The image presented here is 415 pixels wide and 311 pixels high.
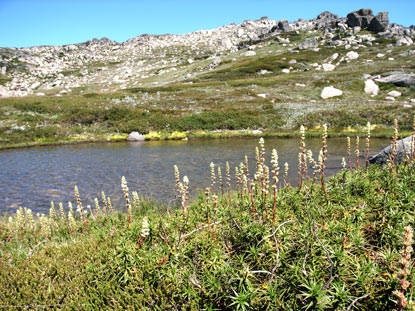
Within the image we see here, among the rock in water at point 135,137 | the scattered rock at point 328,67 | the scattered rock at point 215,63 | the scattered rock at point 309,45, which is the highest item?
the scattered rock at point 309,45

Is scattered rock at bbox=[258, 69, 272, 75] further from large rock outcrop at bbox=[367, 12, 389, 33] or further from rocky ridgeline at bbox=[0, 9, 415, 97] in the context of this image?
large rock outcrop at bbox=[367, 12, 389, 33]

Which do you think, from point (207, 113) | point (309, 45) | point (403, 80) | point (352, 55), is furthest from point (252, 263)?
point (309, 45)

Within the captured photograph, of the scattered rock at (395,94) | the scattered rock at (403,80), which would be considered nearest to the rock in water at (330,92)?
the scattered rock at (395,94)

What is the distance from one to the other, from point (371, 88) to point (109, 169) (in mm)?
55876

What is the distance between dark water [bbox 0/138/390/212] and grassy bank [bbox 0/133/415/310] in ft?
25.3

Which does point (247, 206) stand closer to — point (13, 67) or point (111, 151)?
point (111, 151)

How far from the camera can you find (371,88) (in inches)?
2106

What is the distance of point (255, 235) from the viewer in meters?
4.28

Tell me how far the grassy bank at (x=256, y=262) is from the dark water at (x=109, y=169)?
25.3 feet

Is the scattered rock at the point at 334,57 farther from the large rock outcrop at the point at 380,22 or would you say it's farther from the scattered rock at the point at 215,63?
the large rock outcrop at the point at 380,22

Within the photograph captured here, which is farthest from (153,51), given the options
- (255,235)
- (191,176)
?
(255,235)

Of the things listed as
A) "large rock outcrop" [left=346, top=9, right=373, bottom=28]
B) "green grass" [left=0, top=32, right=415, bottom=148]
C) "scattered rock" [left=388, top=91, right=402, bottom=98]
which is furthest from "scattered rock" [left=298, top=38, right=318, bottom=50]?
"scattered rock" [left=388, top=91, right=402, bottom=98]

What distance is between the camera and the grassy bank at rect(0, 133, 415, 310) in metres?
3.35

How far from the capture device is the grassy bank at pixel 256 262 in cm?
335
